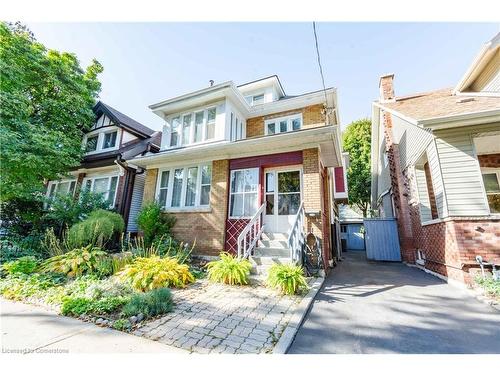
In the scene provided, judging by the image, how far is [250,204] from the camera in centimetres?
799

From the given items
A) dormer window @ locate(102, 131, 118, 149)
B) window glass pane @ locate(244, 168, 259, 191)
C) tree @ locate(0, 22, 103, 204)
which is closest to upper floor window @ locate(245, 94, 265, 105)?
window glass pane @ locate(244, 168, 259, 191)

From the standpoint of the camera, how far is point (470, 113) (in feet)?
17.6

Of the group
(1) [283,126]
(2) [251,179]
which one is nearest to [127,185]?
(2) [251,179]

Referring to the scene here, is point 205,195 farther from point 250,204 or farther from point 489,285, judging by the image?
point 489,285

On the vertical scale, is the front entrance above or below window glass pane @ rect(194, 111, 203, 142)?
below

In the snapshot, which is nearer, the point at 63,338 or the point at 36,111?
the point at 63,338

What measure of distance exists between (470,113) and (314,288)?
18.7ft

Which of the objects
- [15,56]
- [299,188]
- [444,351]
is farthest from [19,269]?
[15,56]

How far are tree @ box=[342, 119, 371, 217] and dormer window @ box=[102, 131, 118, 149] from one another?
20.7 meters

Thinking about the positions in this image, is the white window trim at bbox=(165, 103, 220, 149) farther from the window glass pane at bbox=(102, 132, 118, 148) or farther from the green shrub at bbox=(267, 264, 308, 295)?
the green shrub at bbox=(267, 264, 308, 295)

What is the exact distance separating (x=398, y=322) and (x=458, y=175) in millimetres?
4513

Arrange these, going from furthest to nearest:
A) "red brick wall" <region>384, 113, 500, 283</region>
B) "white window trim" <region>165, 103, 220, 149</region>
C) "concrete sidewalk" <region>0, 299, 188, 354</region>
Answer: "white window trim" <region>165, 103, 220, 149</region> < "red brick wall" <region>384, 113, 500, 283</region> < "concrete sidewalk" <region>0, 299, 188, 354</region>

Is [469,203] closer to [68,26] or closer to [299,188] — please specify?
[299,188]

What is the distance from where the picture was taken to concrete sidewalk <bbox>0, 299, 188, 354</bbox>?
104 inches
